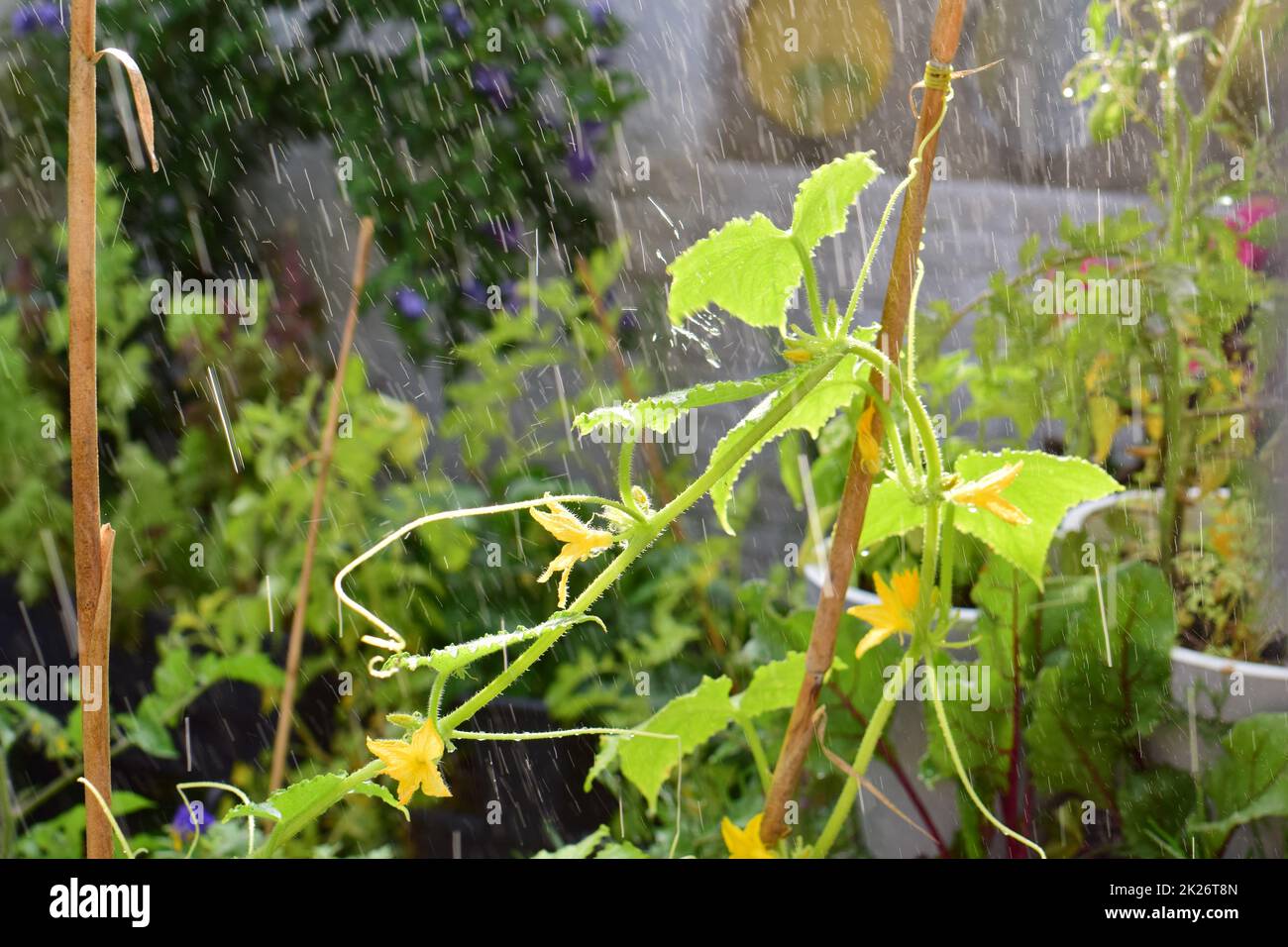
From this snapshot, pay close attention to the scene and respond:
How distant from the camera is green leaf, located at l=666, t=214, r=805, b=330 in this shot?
1.16 ft

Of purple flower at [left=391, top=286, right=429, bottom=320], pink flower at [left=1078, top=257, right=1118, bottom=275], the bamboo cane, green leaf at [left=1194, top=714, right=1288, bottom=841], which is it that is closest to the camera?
the bamboo cane

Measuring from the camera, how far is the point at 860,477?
0.35 m

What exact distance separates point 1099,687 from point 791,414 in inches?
10.4

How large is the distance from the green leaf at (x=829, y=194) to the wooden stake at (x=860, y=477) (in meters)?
0.02


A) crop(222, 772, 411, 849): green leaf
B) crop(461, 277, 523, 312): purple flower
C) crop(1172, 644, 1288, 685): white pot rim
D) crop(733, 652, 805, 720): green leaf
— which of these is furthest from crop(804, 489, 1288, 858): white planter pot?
crop(461, 277, 523, 312): purple flower

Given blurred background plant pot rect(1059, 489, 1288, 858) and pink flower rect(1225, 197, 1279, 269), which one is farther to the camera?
pink flower rect(1225, 197, 1279, 269)

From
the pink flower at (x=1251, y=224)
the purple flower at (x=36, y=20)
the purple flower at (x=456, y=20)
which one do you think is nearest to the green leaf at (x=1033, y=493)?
the pink flower at (x=1251, y=224)

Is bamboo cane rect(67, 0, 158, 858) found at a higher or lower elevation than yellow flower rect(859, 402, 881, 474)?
higher

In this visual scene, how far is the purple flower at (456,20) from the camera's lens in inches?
56.2

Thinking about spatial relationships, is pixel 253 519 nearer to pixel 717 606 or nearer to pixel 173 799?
pixel 173 799

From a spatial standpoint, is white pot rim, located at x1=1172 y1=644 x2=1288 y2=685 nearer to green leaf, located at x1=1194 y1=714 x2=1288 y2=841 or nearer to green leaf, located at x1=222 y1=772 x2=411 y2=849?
green leaf, located at x1=1194 y1=714 x2=1288 y2=841

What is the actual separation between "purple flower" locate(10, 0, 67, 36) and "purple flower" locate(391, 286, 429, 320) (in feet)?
1.87

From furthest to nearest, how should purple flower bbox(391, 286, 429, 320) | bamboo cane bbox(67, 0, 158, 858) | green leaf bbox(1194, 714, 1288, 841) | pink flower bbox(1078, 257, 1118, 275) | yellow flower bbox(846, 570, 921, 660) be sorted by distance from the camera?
1. purple flower bbox(391, 286, 429, 320)
2. pink flower bbox(1078, 257, 1118, 275)
3. green leaf bbox(1194, 714, 1288, 841)
4. yellow flower bbox(846, 570, 921, 660)
5. bamboo cane bbox(67, 0, 158, 858)
